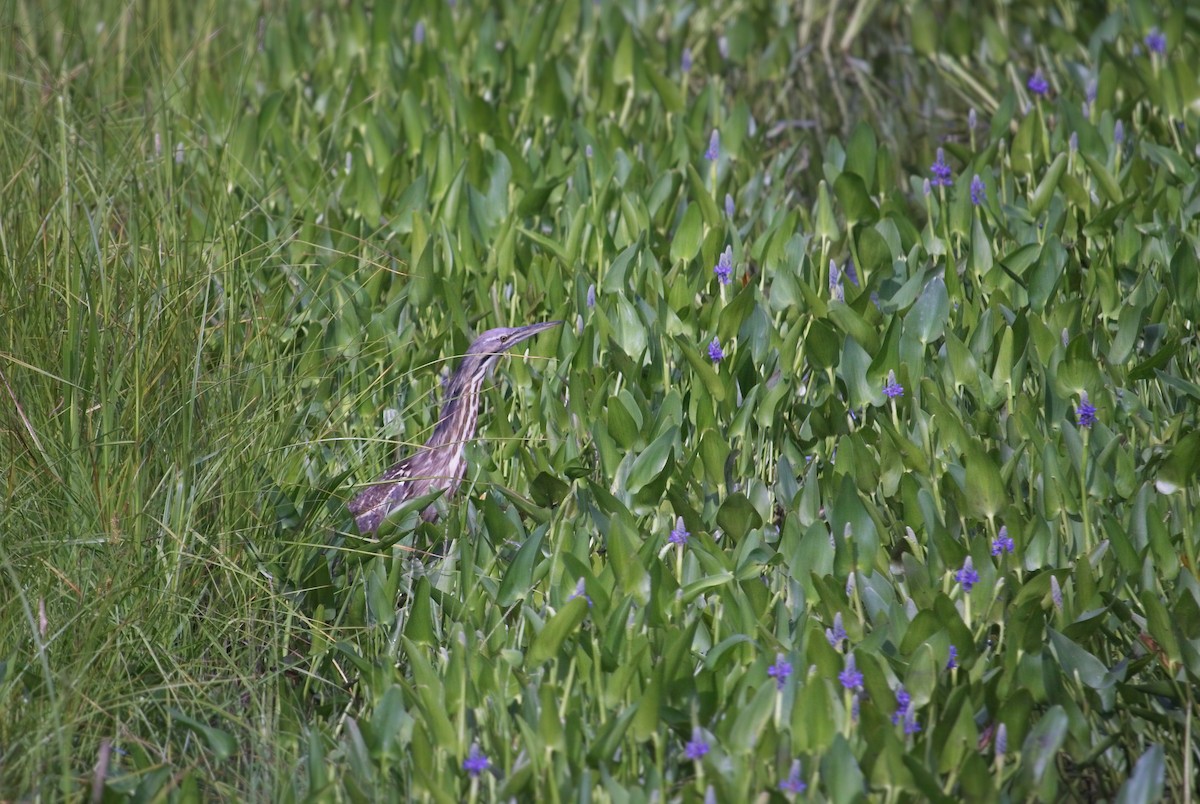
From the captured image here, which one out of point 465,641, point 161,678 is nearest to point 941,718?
point 465,641

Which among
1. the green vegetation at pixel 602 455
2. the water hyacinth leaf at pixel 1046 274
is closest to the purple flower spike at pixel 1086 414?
the green vegetation at pixel 602 455

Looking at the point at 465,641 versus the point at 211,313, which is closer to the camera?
the point at 465,641

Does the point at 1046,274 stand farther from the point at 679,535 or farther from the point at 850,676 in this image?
the point at 850,676

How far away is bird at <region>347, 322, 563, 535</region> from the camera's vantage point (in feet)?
13.9

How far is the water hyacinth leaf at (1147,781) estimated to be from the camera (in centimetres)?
284

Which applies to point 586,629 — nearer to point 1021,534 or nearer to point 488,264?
point 1021,534

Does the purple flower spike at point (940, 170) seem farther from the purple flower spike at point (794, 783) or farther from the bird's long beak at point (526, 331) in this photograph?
the purple flower spike at point (794, 783)

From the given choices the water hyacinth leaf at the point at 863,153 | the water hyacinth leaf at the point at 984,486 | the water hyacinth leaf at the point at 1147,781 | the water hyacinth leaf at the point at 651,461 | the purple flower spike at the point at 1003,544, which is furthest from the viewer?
the water hyacinth leaf at the point at 863,153

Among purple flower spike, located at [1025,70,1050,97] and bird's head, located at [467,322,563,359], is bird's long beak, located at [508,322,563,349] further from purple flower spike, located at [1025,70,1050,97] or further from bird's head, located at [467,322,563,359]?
purple flower spike, located at [1025,70,1050,97]

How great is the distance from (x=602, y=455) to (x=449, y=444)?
58 centimetres

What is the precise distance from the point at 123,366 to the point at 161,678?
84 cm

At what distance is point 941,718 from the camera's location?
305cm

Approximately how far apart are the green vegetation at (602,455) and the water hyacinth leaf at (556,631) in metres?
0.01

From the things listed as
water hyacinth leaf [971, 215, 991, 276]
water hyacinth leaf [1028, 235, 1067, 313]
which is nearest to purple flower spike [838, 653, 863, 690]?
water hyacinth leaf [1028, 235, 1067, 313]
